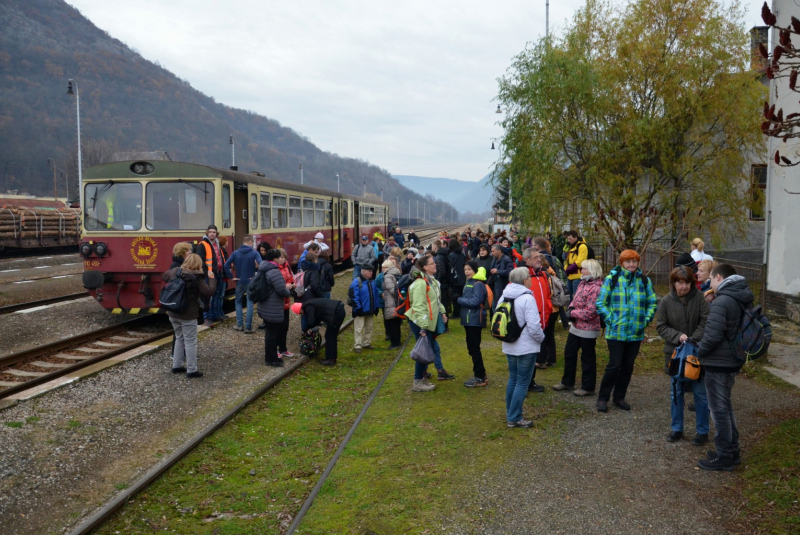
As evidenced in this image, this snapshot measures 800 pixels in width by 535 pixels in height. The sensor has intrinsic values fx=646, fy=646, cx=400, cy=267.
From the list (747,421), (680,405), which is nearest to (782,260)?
(747,421)

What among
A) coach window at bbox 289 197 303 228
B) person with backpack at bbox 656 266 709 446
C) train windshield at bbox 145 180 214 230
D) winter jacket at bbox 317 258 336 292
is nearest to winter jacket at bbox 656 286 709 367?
person with backpack at bbox 656 266 709 446

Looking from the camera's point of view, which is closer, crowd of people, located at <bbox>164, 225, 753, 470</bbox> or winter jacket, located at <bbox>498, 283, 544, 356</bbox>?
crowd of people, located at <bbox>164, 225, 753, 470</bbox>

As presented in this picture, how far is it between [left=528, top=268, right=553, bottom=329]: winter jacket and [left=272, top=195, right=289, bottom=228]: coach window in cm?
1000

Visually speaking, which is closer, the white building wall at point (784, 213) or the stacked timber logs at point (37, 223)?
the white building wall at point (784, 213)

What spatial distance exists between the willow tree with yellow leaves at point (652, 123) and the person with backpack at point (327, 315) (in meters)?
8.28

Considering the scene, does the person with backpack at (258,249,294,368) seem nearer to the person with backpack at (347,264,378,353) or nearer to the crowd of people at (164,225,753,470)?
the crowd of people at (164,225,753,470)

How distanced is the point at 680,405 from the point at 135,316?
11661mm

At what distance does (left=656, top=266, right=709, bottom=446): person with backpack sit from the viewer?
6531 millimetres

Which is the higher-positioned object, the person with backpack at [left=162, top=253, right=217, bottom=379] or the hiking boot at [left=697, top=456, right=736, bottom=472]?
the person with backpack at [left=162, top=253, right=217, bottom=379]

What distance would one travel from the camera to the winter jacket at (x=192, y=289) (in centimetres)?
902

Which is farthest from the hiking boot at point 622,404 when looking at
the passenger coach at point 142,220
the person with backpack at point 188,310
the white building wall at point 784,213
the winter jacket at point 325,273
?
the passenger coach at point 142,220

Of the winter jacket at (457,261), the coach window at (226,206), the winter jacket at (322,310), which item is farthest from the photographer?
the coach window at (226,206)

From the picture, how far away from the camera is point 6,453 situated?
643 centimetres

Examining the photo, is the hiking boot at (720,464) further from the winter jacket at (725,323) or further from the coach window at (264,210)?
the coach window at (264,210)
